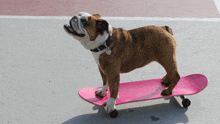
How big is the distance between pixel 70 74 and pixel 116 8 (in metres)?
2.27

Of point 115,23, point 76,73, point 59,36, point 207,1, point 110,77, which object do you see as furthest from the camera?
point 207,1

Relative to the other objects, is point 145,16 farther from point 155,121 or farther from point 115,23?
point 155,121

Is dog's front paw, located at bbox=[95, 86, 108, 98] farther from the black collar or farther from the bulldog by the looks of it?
the black collar

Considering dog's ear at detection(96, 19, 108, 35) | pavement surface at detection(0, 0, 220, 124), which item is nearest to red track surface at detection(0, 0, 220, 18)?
pavement surface at detection(0, 0, 220, 124)

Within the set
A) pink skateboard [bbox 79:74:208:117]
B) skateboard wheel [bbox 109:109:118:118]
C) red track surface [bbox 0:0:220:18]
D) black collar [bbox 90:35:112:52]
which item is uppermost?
black collar [bbox 90:35:112:52]

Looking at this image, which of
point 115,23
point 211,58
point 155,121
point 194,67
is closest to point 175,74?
point 155,121

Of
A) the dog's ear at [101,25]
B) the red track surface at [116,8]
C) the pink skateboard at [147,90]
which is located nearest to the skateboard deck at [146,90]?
the pink skateboard at [147,90]

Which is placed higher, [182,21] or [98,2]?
[98,2]

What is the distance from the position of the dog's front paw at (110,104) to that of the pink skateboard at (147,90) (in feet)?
0.17

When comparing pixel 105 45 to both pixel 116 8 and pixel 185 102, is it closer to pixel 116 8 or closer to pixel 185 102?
pixel 185 102

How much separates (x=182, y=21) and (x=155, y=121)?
102 inches

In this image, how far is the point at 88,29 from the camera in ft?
7.86

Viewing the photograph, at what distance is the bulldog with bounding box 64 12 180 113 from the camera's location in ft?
8.07

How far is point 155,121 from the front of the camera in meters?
2.86
